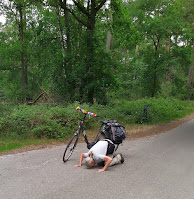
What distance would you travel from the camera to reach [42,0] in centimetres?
1631

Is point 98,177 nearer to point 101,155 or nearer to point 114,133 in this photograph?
point 101,155

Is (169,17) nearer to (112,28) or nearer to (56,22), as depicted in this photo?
(112,28)

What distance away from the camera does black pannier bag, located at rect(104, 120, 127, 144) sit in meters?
5.81

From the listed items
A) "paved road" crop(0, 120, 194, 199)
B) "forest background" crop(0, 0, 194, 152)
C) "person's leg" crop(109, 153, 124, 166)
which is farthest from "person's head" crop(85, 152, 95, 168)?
"forest background" crop(0, 0, 194, 152)

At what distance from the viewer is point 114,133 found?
19.1 ft

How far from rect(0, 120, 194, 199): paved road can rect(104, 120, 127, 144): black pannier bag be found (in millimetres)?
736

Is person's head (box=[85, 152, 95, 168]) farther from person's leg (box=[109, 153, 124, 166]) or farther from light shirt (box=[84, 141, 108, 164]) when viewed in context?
person's leg (box=[109, 153, 124, 166])

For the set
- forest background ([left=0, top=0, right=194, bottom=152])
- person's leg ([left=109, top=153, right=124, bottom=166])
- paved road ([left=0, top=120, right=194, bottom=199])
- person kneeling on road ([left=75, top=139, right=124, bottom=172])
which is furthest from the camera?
forest background ([left=0, top=0, right=194, bottom=152])

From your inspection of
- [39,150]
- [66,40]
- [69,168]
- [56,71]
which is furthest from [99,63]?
[69,168]

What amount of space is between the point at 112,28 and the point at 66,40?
3825 millimetres

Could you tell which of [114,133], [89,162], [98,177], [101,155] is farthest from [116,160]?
[98,177]

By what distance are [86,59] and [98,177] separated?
35.7ft

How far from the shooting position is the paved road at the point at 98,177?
425 cm

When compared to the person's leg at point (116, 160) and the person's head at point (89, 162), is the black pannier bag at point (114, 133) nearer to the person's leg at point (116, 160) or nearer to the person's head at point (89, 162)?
the person's leg at point (116, 160)
